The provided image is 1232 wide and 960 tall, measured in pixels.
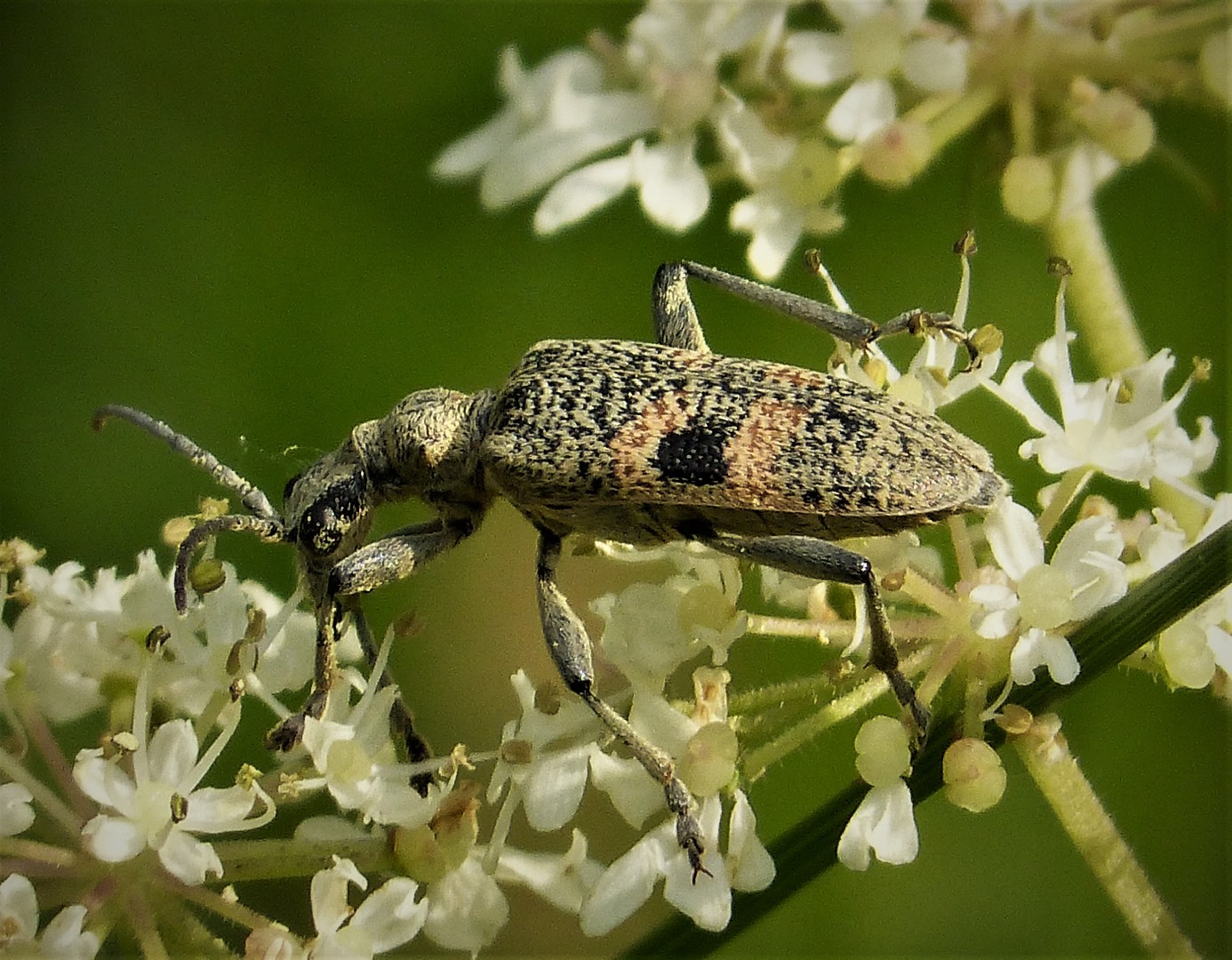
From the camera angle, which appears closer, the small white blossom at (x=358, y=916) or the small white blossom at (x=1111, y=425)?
the small white blossom at (x=358, y=916)

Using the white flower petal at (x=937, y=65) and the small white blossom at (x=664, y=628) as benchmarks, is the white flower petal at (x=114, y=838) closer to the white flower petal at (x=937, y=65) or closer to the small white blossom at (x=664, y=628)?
the small white blossom at (x=664, y=628)

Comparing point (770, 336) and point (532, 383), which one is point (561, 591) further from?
point (770, 336)

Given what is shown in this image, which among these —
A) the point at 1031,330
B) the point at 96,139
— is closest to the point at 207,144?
A: the point at 96,139

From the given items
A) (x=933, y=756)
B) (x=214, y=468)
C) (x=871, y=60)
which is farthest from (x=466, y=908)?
(x=871, y=60)

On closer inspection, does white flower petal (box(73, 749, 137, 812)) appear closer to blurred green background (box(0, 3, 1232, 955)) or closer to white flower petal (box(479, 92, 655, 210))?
blurred green background (box(0, 3, 1232, 955))

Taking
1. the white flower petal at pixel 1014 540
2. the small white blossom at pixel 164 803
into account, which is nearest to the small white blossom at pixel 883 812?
the white flower petal at pixel 1014 540

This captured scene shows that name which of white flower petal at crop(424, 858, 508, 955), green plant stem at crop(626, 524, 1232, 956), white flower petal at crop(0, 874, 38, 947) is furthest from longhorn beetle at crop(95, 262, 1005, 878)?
white flower petal at crop(0, 874, 38, 947)
